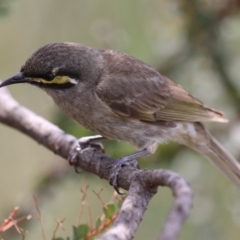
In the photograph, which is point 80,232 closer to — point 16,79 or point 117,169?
point 117,169

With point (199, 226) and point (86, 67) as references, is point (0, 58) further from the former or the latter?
point (199, 226)

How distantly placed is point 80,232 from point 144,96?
2285 millimetres

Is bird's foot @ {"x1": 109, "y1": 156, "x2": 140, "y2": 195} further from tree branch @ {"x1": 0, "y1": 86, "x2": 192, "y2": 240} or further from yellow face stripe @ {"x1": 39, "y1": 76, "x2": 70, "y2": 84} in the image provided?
yellow face stripe @ {"x1": 39, "y1": 76, "x2": 70, "y2": 84}

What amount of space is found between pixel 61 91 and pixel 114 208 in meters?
1.64

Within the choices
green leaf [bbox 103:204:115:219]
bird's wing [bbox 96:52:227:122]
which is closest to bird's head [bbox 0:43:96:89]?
bird's wing [bbox 96:52:227:122]

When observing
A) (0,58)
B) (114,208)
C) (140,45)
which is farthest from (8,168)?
(114,208)

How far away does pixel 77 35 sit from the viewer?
6.14 m

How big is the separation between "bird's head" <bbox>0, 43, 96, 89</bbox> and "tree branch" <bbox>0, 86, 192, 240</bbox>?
35 centimetres

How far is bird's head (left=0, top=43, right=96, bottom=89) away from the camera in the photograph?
3908 mm

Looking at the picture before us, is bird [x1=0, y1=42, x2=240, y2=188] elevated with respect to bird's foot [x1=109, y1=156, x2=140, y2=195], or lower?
elevated

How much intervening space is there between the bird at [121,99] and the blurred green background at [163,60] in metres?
0.45

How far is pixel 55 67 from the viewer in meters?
4.00

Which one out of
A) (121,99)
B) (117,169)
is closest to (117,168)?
(117,169)

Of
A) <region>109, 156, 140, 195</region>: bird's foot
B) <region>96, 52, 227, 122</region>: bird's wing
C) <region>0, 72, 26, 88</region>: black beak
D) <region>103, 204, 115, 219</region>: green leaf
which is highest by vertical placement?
<region>96, 52, 227, 122</region>: bird's wing
